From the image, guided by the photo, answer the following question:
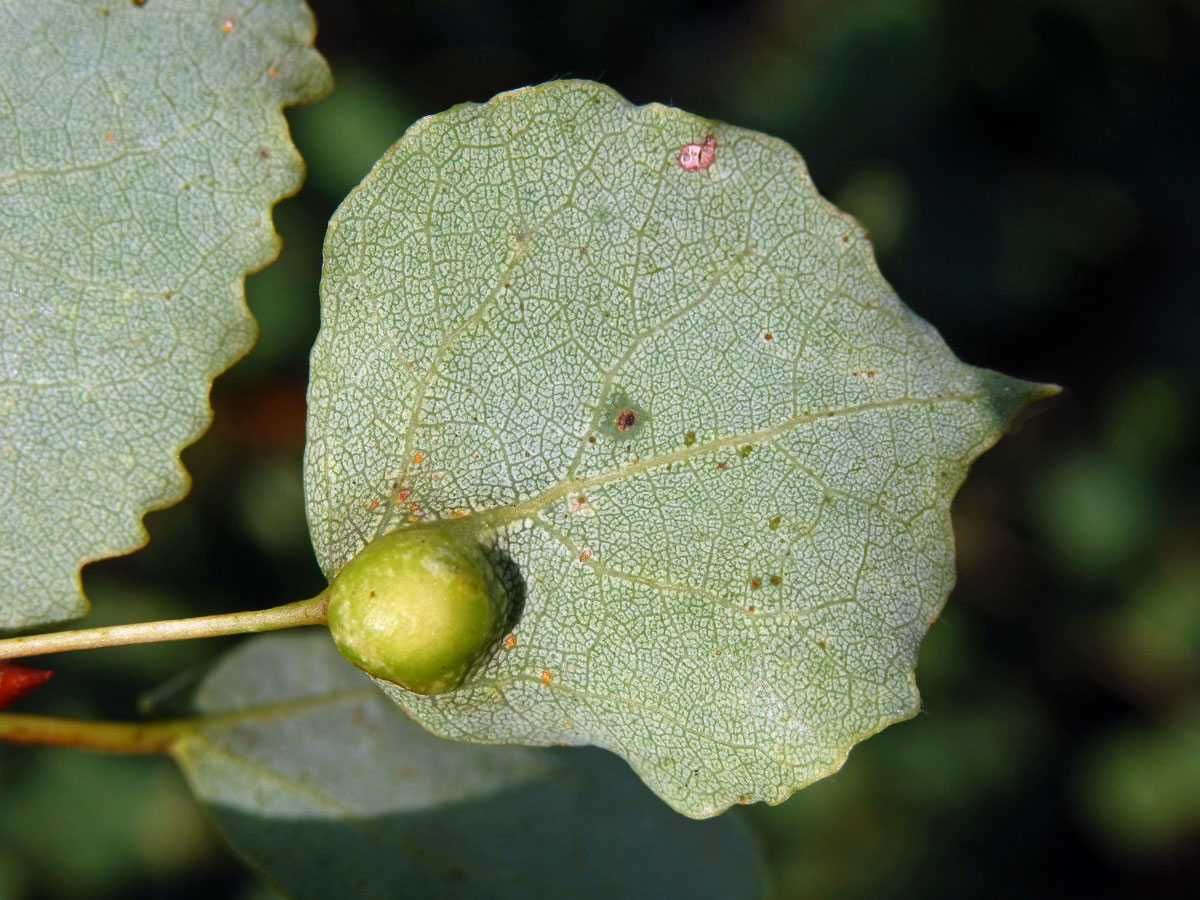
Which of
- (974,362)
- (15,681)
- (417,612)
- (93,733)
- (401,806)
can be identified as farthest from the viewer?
(974,362)

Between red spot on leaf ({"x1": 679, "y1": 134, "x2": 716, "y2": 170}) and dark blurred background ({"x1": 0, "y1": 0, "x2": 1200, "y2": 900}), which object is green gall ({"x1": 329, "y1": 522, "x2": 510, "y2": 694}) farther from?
dark blurred background ({"x1": 0, "y1": 0, "x2": 1200, "y2": 900})

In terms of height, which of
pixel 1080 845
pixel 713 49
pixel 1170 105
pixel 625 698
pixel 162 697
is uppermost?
pixel 713 49

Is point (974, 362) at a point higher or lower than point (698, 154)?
lower

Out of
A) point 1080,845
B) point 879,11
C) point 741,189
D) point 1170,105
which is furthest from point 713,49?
point 1080,845

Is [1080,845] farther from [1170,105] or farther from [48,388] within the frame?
[48,388]

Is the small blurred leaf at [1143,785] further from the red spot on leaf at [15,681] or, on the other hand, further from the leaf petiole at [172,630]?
the red spot on leaf at [15,681]

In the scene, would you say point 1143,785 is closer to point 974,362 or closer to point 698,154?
point 974,362

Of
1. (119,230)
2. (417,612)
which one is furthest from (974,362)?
(119,230)
